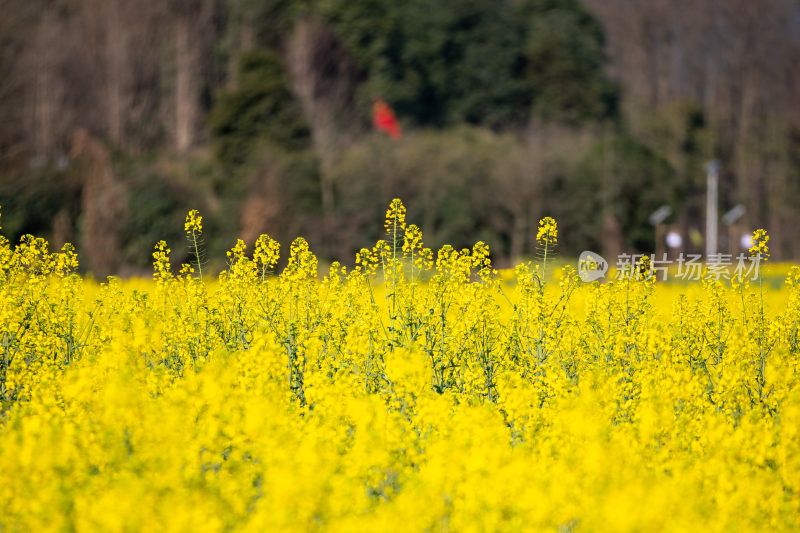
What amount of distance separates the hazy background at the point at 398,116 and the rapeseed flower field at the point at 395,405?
1501 cm

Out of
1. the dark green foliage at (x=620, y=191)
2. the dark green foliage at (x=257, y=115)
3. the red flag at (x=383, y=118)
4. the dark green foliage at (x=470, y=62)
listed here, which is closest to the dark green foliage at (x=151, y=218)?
the dark green foliage at (x=257, y=115)

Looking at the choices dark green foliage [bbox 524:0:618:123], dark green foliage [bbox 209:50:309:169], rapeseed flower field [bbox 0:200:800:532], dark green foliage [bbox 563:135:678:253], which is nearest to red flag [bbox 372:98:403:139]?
dark green foliage [bbox 209:50:309:169]

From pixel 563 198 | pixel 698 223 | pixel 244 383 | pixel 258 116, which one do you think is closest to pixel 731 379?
pixel 244 383

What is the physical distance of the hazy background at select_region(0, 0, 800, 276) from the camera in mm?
25609

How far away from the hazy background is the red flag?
0.67 m

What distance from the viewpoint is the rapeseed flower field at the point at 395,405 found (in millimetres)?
3861

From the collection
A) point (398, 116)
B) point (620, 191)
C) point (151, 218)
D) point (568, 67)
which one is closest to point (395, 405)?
point (151, 218)

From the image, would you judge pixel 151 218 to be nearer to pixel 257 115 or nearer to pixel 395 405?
pixel 257 115

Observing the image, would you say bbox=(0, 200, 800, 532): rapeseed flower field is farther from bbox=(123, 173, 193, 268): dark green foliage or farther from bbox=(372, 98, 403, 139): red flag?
bbox=(372, 98, 403, 139): red flag

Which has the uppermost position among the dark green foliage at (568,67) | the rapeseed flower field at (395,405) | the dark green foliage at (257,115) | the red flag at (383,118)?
the dark green foliage at (568,67)

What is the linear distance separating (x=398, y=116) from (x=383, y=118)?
11.6 ft

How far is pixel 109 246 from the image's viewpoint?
21.6 metres

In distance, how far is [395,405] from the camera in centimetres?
544

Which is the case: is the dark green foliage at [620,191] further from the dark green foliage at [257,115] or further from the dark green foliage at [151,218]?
the dark green foliage at [151,218]
